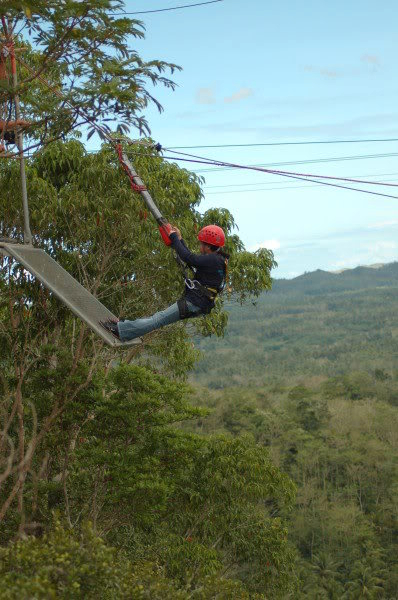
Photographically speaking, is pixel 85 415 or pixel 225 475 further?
pixel 225 475

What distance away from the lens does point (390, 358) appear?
102 meters

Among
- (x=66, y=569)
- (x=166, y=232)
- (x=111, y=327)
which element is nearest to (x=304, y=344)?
(x=111, y=327)

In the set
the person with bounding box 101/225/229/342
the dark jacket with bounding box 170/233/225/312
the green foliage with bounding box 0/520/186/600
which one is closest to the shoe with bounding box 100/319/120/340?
the person with bounding box 101/225/229/342

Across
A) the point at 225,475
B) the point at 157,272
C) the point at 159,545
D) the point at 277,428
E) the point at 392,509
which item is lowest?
the point at 392,509

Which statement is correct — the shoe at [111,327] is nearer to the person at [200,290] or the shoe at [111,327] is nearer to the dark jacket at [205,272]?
the person at [200,290]

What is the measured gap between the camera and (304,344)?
146 meters

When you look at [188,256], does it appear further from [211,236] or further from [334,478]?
[334,478]

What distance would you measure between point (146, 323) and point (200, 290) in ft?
1.45

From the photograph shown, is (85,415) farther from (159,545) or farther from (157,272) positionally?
(159,545)

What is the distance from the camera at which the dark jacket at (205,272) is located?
17.5 ft

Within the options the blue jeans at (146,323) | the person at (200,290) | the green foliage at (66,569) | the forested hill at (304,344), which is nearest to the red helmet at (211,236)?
the person at (200,290)

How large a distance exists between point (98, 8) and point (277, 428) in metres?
34.7

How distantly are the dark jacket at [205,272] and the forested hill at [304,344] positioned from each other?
206 ft

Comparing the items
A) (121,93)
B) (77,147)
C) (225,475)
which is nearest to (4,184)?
(77,147)
